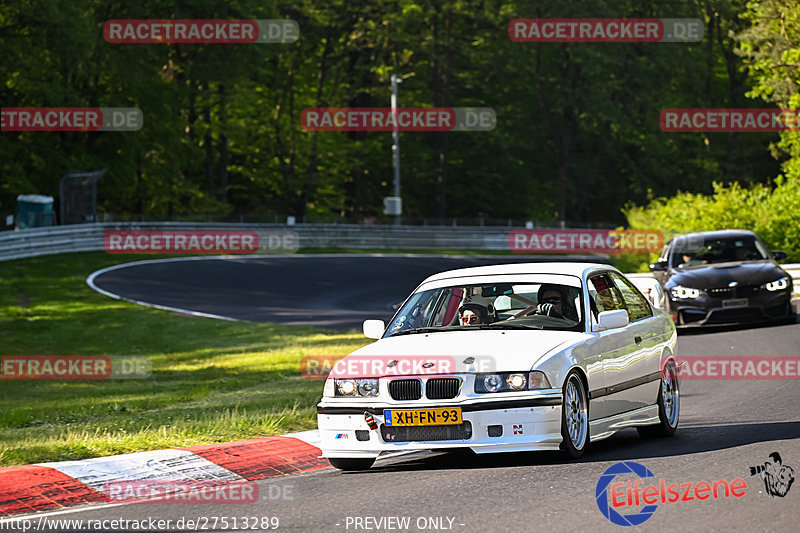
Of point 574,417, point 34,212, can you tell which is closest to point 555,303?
point 574,417

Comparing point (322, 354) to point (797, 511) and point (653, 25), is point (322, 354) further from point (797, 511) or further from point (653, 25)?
point (653, 25)

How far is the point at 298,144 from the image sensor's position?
6975 centimetres

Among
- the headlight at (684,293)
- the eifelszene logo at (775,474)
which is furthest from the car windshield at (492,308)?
the headlight at (684,293)

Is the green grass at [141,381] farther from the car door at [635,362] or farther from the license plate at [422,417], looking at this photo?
the car door at [635,362]

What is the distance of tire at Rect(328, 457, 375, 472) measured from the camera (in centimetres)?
880

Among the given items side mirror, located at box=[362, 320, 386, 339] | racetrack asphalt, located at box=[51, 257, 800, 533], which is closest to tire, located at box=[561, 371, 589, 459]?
racetrack asphalt, located at box=[51, 257, 800, 533]

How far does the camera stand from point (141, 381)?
18.7 m

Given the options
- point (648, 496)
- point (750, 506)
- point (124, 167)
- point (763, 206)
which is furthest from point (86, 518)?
point (124, 167)

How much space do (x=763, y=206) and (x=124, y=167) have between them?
32.9 m

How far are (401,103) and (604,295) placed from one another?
6159cm

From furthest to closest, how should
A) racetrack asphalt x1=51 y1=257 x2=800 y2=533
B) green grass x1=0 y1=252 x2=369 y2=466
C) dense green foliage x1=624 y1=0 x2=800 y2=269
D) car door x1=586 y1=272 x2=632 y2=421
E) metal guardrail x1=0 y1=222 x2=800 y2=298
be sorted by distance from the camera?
metal guardrail x1=0 y1=222 x2=800 y2=298, dense green foliage x1=624 y1=0 x2=800 y2=269, green grass x1=0 y1=252 x2=369 y2=466, car door x1=586 y1=272 x2=632 y2=421, racetrack asphalt x1=51 y1=257 x2=800 y2=533

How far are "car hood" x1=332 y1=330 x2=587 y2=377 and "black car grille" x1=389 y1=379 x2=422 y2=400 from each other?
0.20ft

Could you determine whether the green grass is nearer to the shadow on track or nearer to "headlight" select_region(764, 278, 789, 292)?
the shadow on track

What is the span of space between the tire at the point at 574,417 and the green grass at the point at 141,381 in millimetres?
2733
